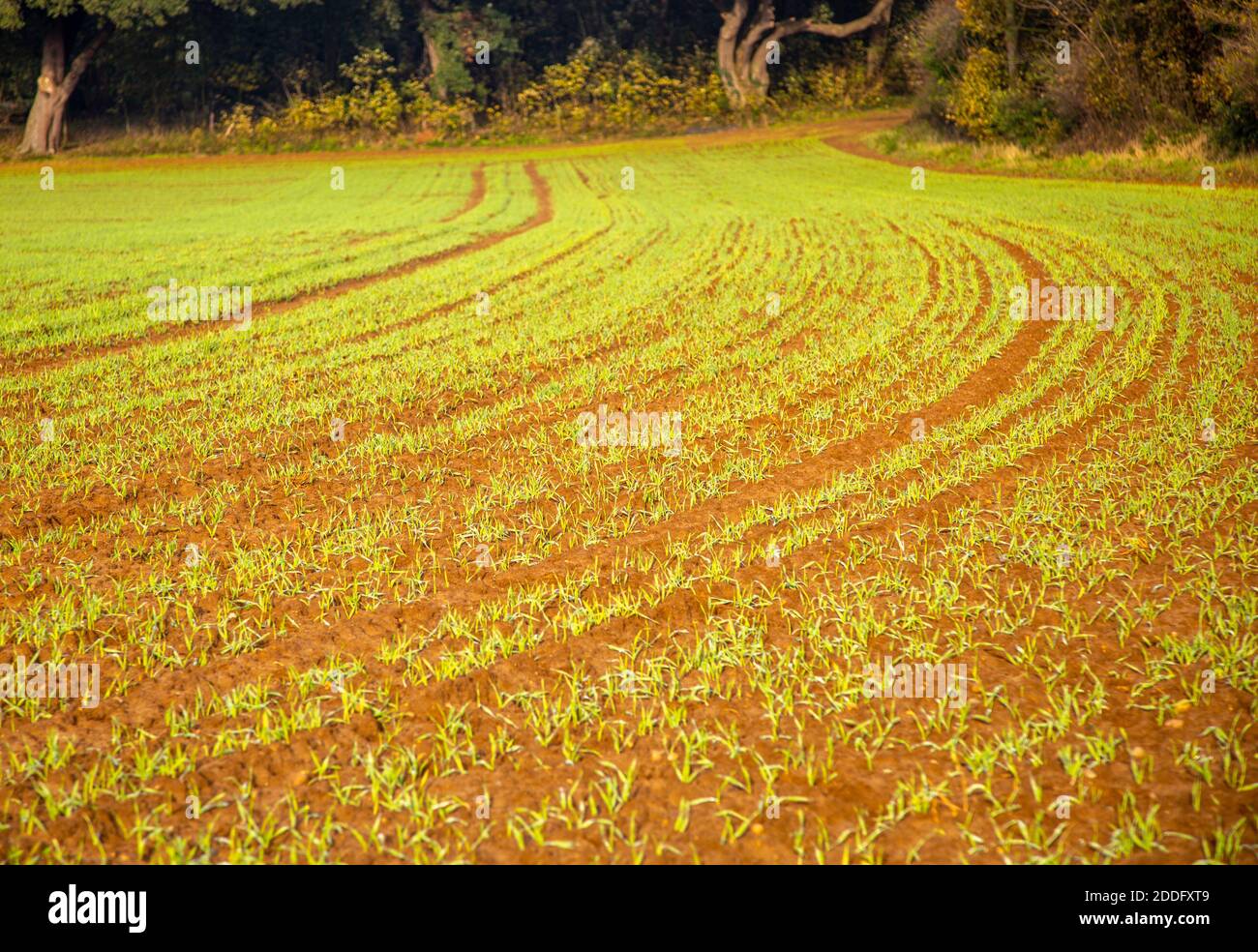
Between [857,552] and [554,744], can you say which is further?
[857,552]

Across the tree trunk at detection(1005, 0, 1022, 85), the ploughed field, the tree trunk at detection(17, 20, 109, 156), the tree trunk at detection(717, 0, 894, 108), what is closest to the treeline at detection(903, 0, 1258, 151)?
the tree trunk at detection(1005, 0, 1022, 85)

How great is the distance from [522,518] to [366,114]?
43916mm

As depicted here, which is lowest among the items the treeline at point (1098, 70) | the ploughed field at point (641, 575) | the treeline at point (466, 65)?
the ploughed field at point (641, 575)

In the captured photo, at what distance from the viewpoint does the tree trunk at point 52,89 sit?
134 ft

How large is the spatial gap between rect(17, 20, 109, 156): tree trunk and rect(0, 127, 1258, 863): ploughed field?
115 ft

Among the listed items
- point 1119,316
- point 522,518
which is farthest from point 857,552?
point 1119,316

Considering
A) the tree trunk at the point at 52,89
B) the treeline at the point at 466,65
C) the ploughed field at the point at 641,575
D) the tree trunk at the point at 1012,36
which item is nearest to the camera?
the ploughed field at the point at 641,575

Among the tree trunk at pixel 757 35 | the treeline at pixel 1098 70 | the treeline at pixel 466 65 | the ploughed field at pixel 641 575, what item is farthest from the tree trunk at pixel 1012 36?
the tree trunk at pixel 757 35

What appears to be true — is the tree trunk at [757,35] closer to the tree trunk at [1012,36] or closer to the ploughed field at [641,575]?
the tree trunk at [1012,36]

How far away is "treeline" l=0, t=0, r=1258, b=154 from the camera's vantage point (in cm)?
3884

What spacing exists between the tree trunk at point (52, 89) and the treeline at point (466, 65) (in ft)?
0.26

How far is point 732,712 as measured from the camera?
13.8 feet

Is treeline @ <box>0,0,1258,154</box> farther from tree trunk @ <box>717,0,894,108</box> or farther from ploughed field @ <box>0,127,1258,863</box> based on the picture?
ploughed field @ <box>0,127,1258,863</box>

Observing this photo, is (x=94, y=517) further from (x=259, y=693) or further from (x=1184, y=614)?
(x=1184, y=614)
